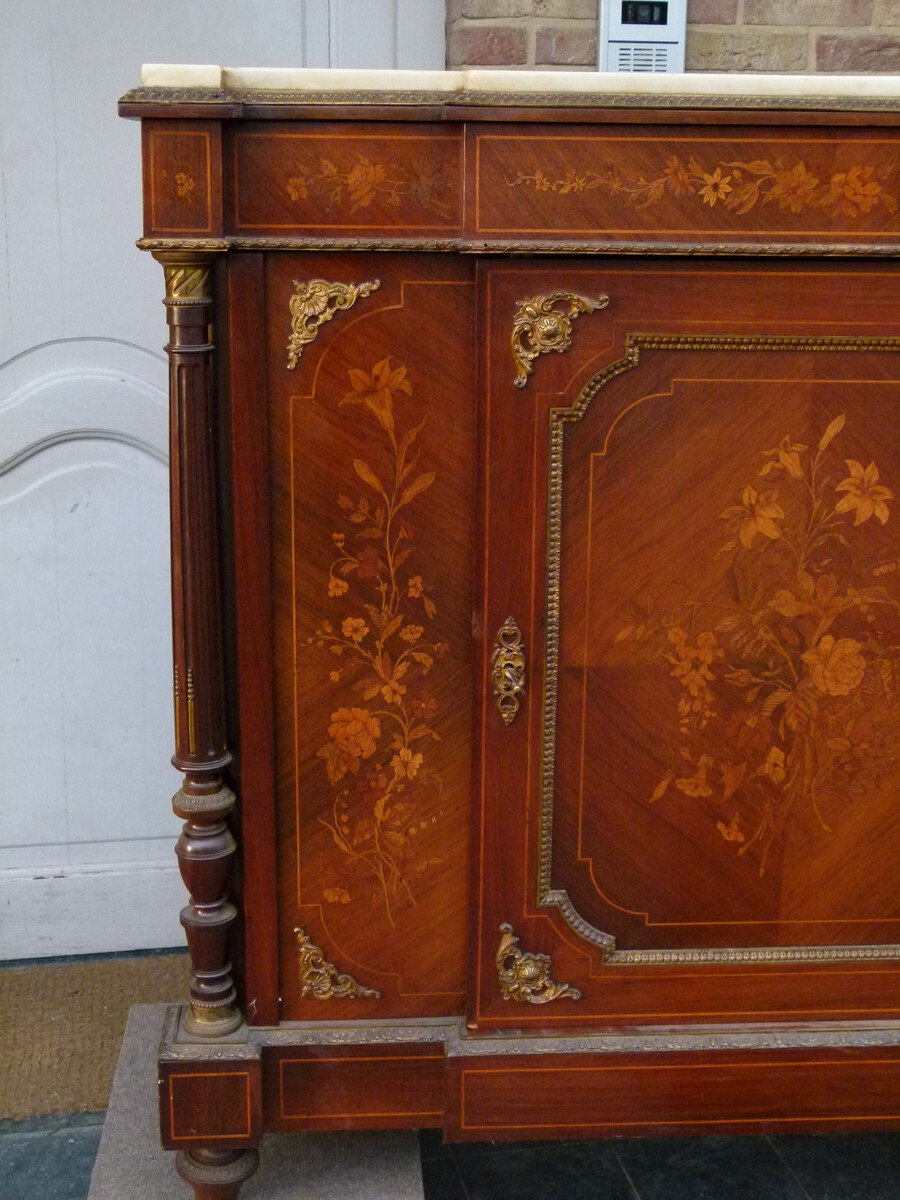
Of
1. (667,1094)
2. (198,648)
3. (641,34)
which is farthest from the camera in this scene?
(641,34)

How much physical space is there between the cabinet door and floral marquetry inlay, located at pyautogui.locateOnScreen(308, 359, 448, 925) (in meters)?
0.08

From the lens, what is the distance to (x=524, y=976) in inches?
58.9

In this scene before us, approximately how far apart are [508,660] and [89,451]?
1035mm

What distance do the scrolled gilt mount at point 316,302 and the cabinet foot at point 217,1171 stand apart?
38.8 inches

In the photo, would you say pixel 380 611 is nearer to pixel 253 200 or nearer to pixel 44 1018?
pixel 253 200

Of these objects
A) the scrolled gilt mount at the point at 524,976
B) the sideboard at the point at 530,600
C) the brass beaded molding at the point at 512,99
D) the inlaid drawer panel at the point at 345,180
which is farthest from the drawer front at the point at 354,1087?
the brass beaded molding at the point at 512,99

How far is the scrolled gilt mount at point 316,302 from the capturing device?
1.36m

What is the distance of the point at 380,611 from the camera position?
143cm

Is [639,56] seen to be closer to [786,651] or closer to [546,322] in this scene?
[546,322]

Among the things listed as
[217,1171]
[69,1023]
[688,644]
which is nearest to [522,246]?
[688,644]

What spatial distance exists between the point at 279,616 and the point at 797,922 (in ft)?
2.41

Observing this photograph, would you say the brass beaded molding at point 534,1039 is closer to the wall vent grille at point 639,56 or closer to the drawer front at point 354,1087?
the drawer front at point 354,1087

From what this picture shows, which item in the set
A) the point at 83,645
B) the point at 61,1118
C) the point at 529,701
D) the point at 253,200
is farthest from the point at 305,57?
the point at 61,1118

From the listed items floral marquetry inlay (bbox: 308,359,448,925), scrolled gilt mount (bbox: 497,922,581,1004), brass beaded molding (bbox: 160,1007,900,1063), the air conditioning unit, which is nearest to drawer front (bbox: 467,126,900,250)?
floral marquetry inlay (bbox: 308,359,448,925)
